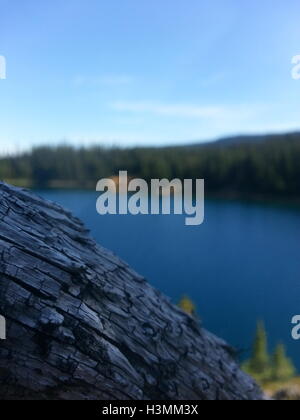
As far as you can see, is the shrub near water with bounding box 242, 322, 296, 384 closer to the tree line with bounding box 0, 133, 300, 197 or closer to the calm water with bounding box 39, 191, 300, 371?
the calm water with bounding box 39, 191, 300, 371

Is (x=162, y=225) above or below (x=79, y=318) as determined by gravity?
above

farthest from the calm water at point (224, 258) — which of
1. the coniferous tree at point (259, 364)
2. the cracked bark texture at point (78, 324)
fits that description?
the cracked bark texture at point (78, 324)

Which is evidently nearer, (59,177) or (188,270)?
(59,177)

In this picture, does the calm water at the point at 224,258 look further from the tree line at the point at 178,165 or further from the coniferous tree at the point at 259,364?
the tree line at the point at 178,165

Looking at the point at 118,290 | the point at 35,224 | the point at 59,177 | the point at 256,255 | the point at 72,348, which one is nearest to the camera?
the point at 72,348

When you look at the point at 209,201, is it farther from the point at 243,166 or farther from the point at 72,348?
the point at 72,348
